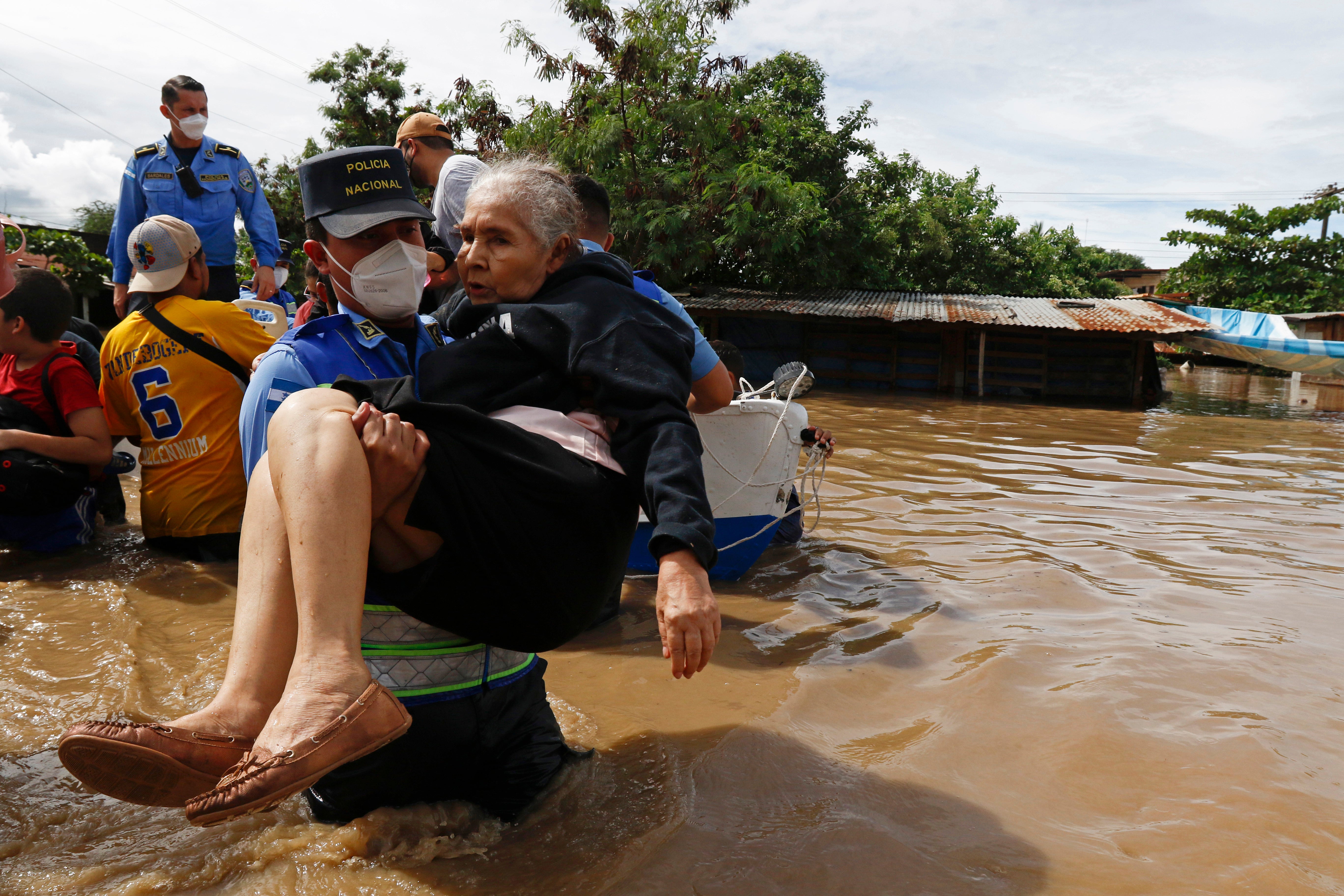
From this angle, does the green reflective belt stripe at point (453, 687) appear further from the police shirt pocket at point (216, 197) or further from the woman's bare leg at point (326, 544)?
the police shirt pocket at point (216, 197)

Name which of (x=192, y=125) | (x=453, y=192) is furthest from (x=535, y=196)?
(x=192, y=125)

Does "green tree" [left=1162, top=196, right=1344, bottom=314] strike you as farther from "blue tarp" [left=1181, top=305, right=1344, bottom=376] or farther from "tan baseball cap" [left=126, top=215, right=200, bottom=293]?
"tan baseball cap" [left=126, top=215, right=200, bottom=293]

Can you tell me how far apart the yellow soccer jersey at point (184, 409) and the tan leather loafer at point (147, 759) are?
108 inches

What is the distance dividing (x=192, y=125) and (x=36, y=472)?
233cm

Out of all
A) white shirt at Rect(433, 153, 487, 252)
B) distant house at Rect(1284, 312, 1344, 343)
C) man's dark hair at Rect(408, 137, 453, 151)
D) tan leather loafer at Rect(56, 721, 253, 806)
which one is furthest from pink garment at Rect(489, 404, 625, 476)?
distant house at Rect(1284, 312, 1344, 343)

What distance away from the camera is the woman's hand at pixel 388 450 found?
1505 millimetres

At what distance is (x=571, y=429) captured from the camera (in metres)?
1.74

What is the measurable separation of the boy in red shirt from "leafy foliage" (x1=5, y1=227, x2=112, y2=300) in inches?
452

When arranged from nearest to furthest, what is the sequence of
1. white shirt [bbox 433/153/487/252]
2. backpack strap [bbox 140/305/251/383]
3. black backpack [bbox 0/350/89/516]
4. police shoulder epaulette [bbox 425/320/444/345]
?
1. police shoulder epaulette [bbox 425/320/444/345]
2. white shirt [bbox 433/153/487/252]
3. backpack strap [bbox 140/305/251/383]
4. black backpack [bbox 0/350/89/516]

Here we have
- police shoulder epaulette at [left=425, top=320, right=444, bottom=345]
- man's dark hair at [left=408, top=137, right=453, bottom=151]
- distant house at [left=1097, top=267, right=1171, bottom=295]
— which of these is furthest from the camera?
distant house at [left=1097, top=267, right=1171, bottom=295]

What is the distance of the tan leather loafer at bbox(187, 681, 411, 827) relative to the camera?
50.9 inches

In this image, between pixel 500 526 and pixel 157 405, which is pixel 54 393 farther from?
pixel 500 526

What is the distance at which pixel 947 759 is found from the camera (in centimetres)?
254

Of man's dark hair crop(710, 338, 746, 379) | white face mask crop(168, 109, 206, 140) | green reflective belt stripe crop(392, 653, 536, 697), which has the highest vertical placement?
white face mask crop(168, 109, 206, 140)
